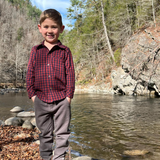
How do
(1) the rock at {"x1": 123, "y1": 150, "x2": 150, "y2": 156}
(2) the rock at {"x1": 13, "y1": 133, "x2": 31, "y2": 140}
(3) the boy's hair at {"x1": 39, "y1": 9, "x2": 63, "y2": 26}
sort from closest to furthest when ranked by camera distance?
1. (3) the boy's hair at {"x1": 39, "y1": 9, "x2": 63, "y2": 26}
2. (1) the rock at {"x1": 123, "y1": 150, "x2": 150, "y2": 156}
3. (2) the rock at {"x1": 13, "y1": 133, "x2": 31, "y2": 140}

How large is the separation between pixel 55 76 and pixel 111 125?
3893 mm

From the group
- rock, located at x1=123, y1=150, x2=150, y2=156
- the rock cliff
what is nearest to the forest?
the rock cliff

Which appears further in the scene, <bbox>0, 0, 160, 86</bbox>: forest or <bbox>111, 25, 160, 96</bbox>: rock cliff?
<bbox>0, 0, 160, 86</bbox>: forest

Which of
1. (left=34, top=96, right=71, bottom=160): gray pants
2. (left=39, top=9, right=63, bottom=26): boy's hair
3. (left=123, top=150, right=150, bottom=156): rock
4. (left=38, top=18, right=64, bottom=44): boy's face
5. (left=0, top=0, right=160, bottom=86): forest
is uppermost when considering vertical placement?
(left=0, top=0, right=160, bottom=86): forest

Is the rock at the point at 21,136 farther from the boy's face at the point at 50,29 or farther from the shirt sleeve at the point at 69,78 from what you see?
the boy's face at the point at 50,29

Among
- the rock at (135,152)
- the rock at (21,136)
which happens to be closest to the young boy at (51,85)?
the rock at (135,152)

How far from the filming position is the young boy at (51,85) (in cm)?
204

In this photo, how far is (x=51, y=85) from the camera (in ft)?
6.77

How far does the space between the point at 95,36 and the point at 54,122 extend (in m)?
25.3

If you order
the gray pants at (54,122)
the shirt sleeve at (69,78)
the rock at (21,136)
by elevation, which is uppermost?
the shirt sleeve at (69,78)

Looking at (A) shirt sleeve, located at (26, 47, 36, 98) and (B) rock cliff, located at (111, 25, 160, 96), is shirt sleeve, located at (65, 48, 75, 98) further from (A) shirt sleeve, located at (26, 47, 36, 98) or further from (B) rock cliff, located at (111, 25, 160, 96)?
(B) rock cliff, located at (111, 25, 160, 96)

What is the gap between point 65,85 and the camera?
2.12m

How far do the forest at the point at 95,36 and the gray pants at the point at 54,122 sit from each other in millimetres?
11928

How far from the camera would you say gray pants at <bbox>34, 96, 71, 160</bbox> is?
6.71 ft
